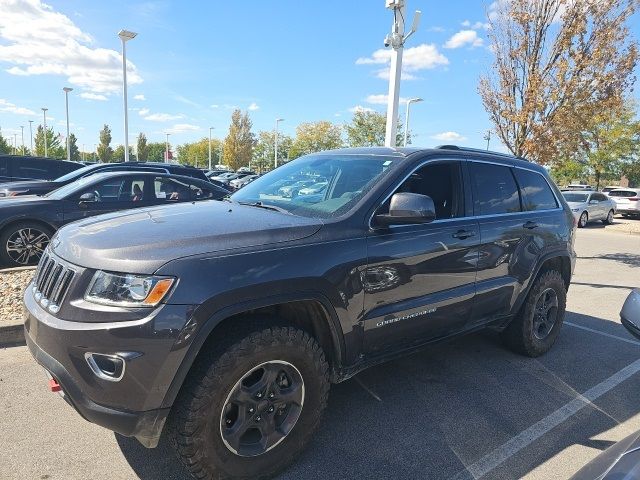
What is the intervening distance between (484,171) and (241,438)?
2.85 metres

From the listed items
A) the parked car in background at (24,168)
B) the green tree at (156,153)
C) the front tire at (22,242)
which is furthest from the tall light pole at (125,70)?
the green tree at (156,153)

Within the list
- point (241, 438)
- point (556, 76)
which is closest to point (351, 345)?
point (241, 438)

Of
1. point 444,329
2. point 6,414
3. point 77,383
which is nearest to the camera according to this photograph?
point 77,383

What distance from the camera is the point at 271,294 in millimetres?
2422

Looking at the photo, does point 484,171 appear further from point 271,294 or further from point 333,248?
point 271,294

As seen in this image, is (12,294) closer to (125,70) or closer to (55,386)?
(55,386)

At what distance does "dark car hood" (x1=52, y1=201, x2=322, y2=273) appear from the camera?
2.24 metres

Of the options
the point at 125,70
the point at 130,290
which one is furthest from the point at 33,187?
the point at 125,70

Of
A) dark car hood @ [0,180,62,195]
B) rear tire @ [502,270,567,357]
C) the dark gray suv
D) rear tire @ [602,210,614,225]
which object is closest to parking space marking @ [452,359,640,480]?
rear tire @ [502,270,567,357]

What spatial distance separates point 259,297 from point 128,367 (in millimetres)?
680

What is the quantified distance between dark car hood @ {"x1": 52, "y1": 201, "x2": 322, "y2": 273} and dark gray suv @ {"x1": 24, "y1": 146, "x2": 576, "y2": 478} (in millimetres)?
11

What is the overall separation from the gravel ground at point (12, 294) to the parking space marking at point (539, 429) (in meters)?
4.07

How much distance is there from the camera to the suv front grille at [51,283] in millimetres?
2336

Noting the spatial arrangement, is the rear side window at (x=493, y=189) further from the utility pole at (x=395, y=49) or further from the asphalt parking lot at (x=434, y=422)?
the utility pole at (x=395, y=49)
